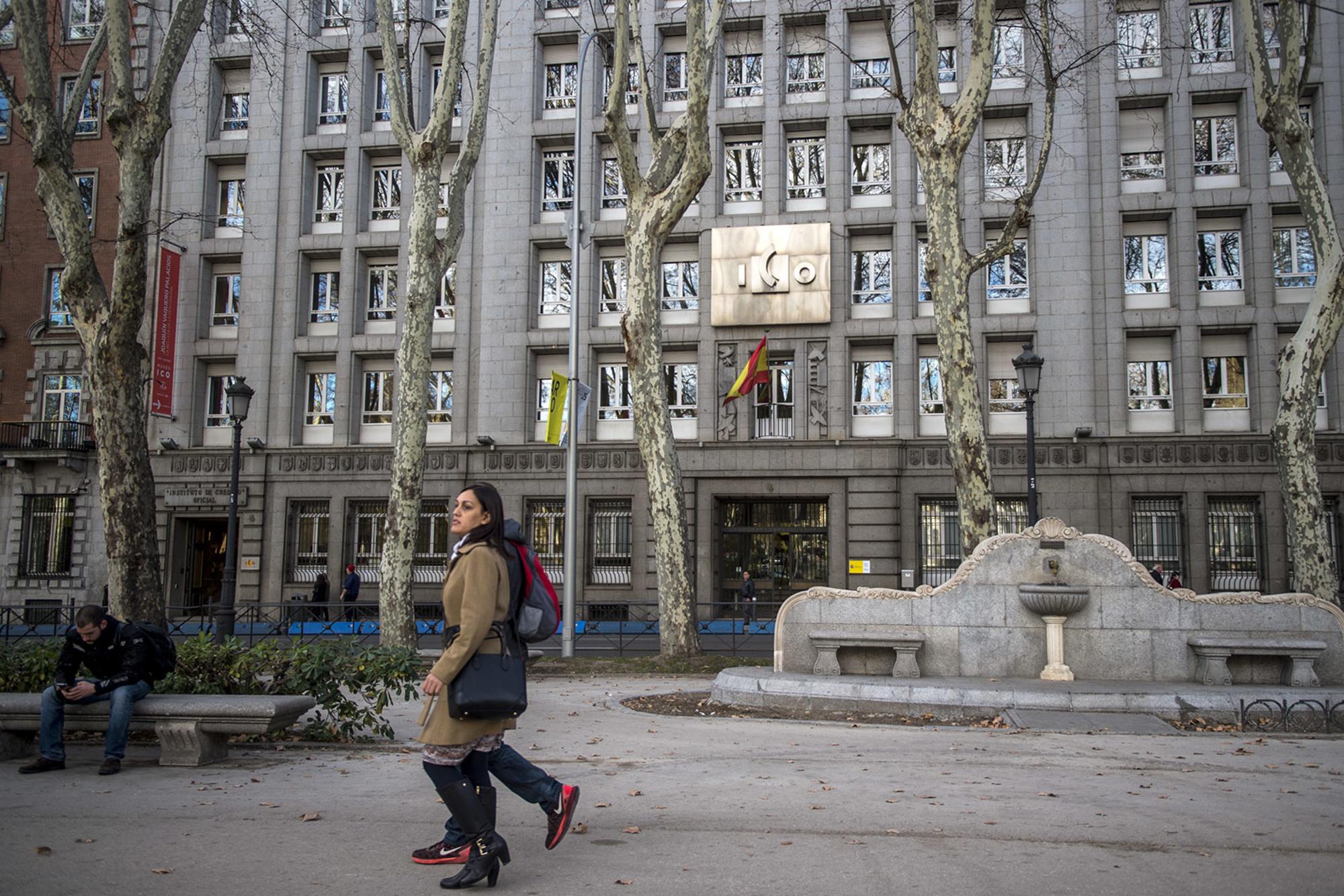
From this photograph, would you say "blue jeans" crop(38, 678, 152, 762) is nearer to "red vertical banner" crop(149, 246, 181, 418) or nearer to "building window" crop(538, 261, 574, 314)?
"building window" crop(538, 261, 574, 314)

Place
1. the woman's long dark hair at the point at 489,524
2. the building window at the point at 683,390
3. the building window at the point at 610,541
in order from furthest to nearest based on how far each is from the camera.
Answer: the building window at the point at 683,390, the building window at the point at 610,541, the woman's long dark hair at the point at 489,524

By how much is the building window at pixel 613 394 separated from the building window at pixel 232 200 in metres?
12.5

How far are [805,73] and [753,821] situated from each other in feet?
95.5

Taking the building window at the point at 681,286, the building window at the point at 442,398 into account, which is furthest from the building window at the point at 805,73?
the building window at the point at 442,398

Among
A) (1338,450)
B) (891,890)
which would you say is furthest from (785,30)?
(891,890)

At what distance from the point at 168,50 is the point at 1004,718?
1248 cm

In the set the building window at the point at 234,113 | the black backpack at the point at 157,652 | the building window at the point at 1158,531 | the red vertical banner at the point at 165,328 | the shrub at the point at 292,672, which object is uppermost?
the building window at the point at 234,113

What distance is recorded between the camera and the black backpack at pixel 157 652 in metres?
8.30

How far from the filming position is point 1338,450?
92.6 ft

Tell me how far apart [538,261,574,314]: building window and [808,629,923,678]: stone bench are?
21.1m

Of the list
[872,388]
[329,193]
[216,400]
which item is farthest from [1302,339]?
[216,400]

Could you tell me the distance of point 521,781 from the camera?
17.7 feet

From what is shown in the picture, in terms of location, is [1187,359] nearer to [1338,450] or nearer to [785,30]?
[1338,450]

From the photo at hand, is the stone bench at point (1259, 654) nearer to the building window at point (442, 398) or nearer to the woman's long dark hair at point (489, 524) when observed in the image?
the woman's long dark hair at point (489, 524)
